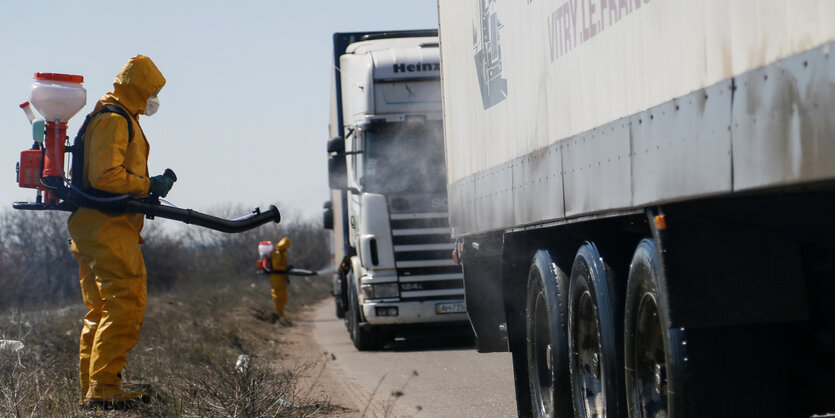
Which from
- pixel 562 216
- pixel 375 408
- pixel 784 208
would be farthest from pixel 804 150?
pixel 375 408

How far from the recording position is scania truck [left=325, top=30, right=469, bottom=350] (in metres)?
14.9

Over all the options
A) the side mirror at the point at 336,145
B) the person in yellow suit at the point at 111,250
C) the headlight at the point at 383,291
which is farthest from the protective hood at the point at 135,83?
the side mirror at the point at 336,145

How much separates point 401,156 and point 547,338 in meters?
8.40

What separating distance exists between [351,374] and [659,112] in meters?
8.44

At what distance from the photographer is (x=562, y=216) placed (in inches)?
229

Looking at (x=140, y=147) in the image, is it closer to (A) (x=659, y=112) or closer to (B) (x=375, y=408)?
(B) (x=375, y=408)

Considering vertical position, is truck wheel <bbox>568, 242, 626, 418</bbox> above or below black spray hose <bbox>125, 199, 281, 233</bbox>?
below

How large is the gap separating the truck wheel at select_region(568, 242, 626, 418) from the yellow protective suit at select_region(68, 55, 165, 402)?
9.38 feet

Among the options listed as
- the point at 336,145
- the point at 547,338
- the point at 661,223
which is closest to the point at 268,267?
the point at 336,145

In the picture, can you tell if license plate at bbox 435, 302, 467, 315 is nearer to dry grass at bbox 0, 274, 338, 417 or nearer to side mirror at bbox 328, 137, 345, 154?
dry grass at bbox 0, 274, 338, 417

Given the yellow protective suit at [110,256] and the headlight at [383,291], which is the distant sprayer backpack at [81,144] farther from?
the headlight at [383,291]

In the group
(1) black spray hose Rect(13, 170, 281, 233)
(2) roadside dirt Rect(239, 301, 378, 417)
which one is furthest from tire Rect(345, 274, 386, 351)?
(1) black spray hose Rect(13, 170, 281, 233)

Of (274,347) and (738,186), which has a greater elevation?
(738,186)

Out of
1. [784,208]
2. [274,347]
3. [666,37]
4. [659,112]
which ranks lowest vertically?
[274,347]
